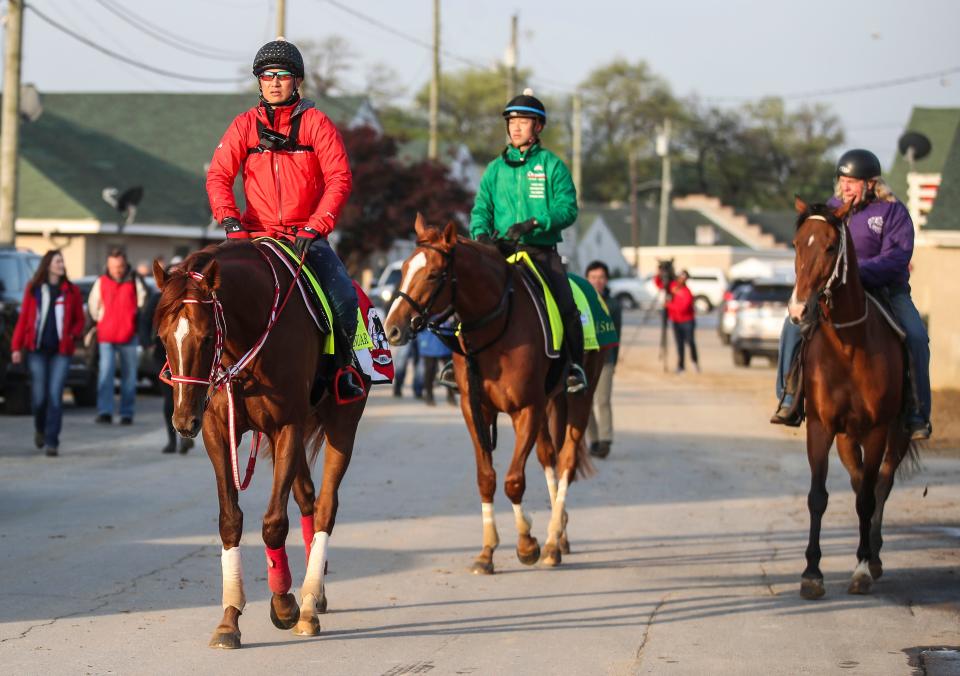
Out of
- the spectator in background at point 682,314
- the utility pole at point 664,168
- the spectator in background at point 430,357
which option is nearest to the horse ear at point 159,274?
the spectator in background at point 430,357

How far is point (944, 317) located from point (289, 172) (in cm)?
2097

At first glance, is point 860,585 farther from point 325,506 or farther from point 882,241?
point 325,506

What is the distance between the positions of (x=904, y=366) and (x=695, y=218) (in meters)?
106

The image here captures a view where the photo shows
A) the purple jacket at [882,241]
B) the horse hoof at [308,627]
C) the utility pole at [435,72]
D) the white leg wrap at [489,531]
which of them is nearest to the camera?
the horse hoof at [308,627]

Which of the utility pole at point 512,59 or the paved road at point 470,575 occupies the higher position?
the utility pole at point 512,59

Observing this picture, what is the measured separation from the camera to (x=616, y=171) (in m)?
121

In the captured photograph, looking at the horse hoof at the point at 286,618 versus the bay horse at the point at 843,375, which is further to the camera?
the bay horse at the point at 843,375

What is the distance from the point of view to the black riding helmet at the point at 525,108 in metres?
11.0

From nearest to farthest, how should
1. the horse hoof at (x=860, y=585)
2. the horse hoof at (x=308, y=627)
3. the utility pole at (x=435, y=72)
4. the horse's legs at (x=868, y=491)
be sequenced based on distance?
1. the horse hoof at (x=308, y=627)
2. the horse hoof at (x=860, y=585)
3. the horse's legs at (x=868, y=491)
4. the utility pole at (x=435, y=72)

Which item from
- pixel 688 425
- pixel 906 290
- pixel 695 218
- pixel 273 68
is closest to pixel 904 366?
pixel 906 290

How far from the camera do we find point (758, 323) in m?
36.7

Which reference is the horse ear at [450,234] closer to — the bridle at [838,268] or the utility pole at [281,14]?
the bridle at [838,268]

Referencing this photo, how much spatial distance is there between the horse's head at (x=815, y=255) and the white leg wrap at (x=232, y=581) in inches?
146

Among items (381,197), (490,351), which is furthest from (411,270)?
(381,197)
